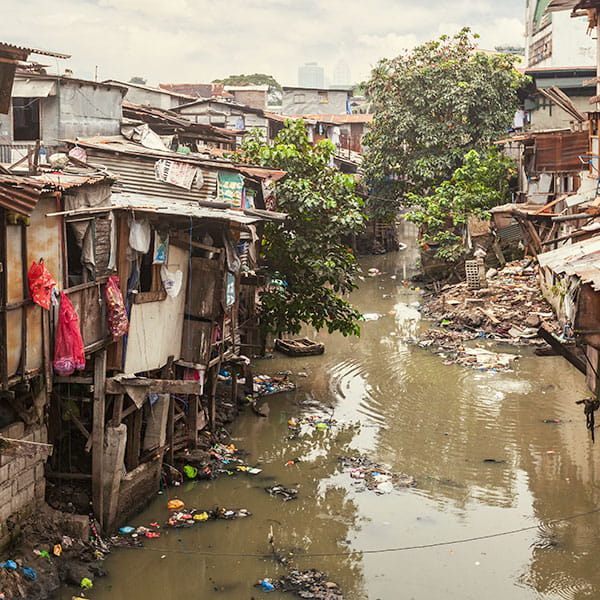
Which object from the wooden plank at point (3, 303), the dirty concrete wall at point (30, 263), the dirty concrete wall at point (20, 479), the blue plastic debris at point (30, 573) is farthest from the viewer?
the dirty concrete wall at point (20, 479)

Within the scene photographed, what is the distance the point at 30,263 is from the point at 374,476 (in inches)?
248

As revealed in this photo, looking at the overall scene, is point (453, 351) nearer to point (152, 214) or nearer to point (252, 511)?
point (252, 511)

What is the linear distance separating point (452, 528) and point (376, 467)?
7.33ft

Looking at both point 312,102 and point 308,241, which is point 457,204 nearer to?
point 308,241

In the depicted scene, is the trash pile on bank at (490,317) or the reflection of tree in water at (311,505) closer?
the reflection of tree in water at (311,505)

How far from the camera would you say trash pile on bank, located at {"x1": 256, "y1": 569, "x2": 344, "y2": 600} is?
339 inches

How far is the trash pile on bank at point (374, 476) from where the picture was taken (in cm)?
1159

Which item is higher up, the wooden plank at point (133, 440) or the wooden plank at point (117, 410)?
the wooden plank at point (117, 410)

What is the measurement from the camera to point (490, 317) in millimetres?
21234

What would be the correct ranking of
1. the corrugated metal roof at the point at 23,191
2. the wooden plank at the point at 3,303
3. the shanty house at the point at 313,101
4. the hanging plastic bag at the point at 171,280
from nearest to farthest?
the corrugated metal roof at the point at 23,191 < the wooden plank at the point at 3,303 < the hanging plastic bag at the point at 171,280 < the shanty house at the point at 313,101

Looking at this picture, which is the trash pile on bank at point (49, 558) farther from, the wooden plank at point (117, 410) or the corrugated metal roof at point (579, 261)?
the corrugated metal roof at point (579, 261)

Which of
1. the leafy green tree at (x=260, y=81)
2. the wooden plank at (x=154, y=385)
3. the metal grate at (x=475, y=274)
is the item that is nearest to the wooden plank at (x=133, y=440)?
the wooden plank at (x=154, y=385)

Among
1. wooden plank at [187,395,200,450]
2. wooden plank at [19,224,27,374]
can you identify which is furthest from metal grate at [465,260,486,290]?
wooden plank at [19,224,27,374]

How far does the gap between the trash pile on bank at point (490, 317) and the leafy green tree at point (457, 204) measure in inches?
89.0
